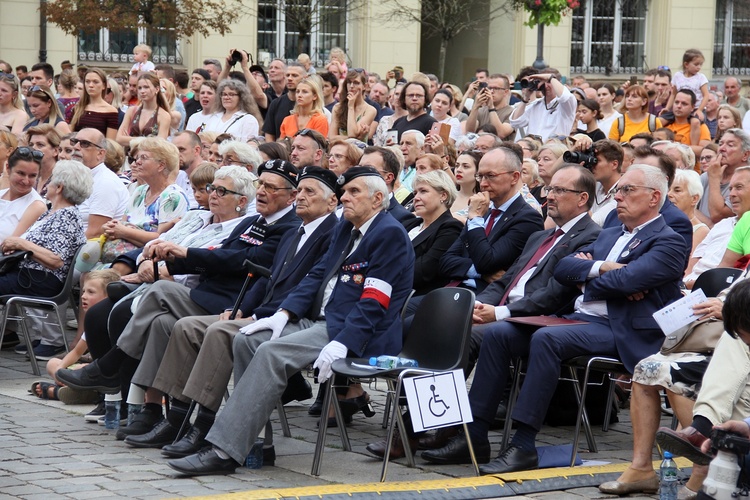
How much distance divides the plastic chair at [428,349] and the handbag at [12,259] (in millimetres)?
3473

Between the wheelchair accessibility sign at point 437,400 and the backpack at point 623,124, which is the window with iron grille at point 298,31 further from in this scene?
the wheelchair accessibility sign at point 437,400

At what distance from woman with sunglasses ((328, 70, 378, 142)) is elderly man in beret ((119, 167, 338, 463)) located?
201 inches

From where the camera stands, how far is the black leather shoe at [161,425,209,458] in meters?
6.65

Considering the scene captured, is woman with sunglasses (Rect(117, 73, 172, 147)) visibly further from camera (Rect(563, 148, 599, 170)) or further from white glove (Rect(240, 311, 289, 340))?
white glove (Rect(240, 311, 289, 340))

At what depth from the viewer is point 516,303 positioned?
7.13m

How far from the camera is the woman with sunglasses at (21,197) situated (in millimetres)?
9781

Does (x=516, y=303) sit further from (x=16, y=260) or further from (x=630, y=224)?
(x=16, y=260)

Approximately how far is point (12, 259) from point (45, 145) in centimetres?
192

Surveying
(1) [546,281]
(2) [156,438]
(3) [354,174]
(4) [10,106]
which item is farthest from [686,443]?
(4) [10,106]

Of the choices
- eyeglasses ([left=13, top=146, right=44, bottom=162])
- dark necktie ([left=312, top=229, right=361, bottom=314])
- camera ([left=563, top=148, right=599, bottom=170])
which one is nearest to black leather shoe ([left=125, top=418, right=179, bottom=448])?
dark necktie ([left=312, top=229, right=361, bottom=314])

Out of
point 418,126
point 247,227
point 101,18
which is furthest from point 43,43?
point 247,227

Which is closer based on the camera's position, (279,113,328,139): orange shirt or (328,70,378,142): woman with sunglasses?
(279,113,328,139): orange shirt

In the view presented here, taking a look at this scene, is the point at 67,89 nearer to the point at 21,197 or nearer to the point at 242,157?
the point at 21,197

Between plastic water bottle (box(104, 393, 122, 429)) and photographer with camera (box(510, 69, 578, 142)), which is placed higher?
photographer with camera (box(510, 69, 578, 142))
